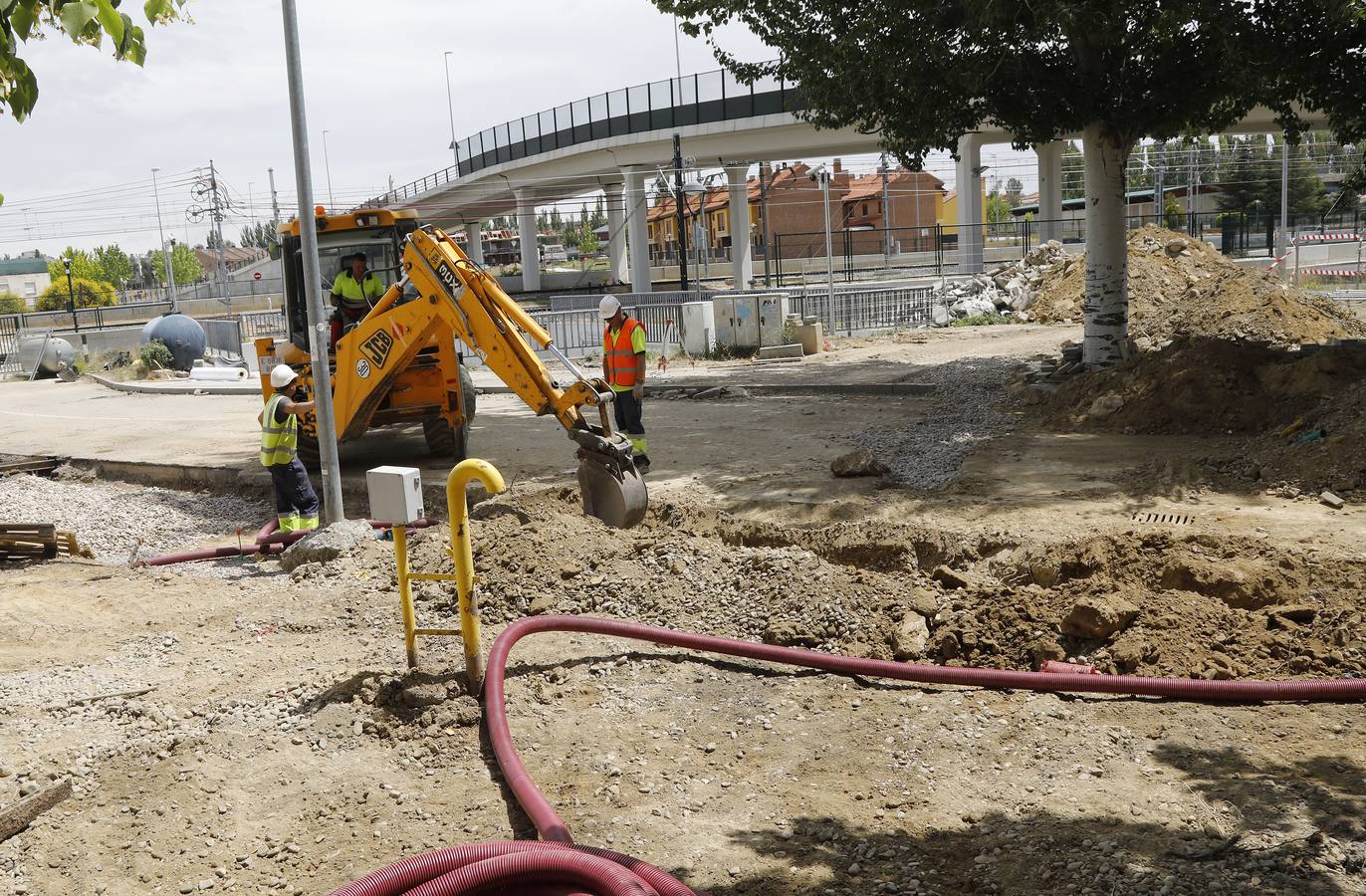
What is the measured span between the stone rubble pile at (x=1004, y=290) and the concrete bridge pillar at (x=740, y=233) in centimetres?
1167

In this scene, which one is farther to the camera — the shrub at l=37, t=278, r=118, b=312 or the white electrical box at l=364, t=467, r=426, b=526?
the shrub at l=37, t=278, r=118, b=312

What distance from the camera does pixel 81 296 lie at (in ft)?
231

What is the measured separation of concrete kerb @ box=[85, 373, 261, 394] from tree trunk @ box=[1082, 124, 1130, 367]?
55.1 feet

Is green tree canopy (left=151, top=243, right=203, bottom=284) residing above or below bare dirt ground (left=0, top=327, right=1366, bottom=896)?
above

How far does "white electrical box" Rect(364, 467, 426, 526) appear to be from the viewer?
20.2ft

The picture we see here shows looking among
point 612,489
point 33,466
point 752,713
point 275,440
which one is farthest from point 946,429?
point 33,466

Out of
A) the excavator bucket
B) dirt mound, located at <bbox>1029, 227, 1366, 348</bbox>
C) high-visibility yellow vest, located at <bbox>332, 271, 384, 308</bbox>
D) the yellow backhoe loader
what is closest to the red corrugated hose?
the excavator bucket

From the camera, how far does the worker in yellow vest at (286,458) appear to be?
1032 cm

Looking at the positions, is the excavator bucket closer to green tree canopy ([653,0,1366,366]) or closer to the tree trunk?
green tree canopy ([653,0,1366,366])

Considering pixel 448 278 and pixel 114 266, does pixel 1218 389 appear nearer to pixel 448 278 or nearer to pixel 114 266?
pixel 448 278

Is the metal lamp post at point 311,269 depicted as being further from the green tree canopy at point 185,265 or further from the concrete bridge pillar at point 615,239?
the green tree canopy at point 185,265

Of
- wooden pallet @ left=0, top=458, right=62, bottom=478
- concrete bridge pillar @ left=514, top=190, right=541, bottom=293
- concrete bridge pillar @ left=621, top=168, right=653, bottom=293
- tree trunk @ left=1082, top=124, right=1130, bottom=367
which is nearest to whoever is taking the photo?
wooden pallet @ left=0, top=458, right=62, bottom=478

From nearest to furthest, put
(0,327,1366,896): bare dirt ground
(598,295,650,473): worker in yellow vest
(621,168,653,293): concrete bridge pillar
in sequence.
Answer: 1. (0,327,1366,896): bare dirt ground
2. (598,295,650,473): worker in yellow vest
3. (621,168,653,293): concrete bridge pillar

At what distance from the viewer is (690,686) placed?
6.28 metres
